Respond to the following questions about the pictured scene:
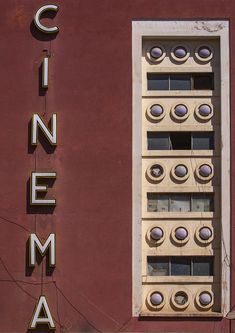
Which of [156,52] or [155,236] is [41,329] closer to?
[155,236]

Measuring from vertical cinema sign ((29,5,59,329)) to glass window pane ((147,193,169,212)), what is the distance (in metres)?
2.68

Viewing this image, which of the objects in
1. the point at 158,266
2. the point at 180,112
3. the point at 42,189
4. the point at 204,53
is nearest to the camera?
the point at 42,189

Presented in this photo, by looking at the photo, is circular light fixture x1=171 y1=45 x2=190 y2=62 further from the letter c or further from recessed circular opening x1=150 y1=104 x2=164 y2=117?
the letter c

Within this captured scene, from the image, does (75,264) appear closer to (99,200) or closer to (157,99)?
(99,200)

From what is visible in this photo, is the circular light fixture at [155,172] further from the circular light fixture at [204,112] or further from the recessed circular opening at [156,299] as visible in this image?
the recessed circular opening at [156,299]

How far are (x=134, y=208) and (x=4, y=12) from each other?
21.5 ft

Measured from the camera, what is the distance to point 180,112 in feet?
75.8

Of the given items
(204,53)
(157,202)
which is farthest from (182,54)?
(157,202)

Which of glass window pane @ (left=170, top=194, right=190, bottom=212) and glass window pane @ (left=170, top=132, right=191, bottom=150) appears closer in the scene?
glass window pane @ (left=170, top=194, right=190, bottom=212)

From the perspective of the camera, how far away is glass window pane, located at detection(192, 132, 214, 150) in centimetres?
2312

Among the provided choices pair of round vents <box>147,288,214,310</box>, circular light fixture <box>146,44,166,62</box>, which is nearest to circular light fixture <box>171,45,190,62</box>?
circular light fixture <box>146,44,166,62</box>

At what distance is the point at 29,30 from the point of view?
23.1m

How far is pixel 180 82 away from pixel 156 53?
3.48 feet

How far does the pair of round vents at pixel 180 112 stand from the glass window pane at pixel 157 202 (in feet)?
7.04
